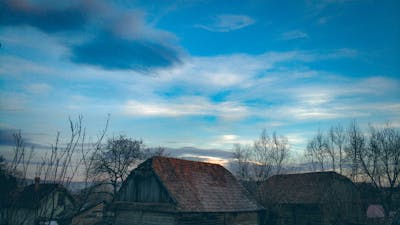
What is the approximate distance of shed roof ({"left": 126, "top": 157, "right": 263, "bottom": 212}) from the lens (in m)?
23.7

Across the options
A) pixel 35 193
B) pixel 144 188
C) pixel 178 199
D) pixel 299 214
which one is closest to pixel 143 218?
pixel 144 188

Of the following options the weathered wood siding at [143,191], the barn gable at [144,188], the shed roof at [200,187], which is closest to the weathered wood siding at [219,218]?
the shed roof at [200,187]

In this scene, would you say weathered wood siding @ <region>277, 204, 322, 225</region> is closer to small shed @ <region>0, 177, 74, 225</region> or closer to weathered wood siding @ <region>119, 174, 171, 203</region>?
weathered wood siding @ <region>119, 174, 171, 203</region>

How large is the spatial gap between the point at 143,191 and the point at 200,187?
16.3 feet

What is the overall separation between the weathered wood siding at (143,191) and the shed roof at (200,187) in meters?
0.60

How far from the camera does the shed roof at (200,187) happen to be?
77.9 feet

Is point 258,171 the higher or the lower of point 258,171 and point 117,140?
the lower

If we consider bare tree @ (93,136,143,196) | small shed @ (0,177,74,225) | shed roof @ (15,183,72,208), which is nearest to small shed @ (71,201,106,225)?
bare tree @ (93,136,143,196)

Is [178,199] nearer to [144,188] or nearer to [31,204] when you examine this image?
[144,188]

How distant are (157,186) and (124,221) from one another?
495 cm

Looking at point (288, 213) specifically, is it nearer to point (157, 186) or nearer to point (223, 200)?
point (223, 200)

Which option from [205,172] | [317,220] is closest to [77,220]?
[205,172]

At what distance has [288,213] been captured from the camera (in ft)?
110

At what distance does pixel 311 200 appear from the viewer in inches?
1257
